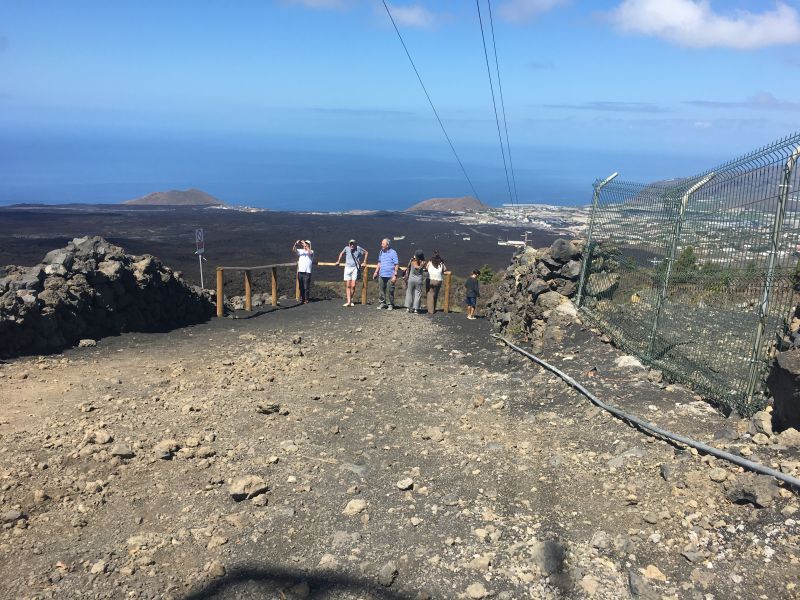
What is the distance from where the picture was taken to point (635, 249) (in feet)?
34.0

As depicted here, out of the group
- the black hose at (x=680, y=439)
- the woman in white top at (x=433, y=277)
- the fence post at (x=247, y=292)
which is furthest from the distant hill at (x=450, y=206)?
the black hose at (x=680, y=439)

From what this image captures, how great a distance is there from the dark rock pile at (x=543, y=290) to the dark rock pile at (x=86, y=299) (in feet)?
22.4

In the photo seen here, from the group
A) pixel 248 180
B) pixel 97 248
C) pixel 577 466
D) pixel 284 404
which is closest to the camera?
pixel 577 466

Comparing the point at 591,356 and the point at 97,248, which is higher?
the point at 97,248

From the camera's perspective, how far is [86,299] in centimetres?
1193

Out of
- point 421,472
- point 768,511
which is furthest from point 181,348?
point 768,511

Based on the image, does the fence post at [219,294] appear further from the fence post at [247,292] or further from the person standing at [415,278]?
the person standing at [415,278]

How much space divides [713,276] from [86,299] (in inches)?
395

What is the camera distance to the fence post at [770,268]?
6590 mm

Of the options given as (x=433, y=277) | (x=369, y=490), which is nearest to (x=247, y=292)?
(x=433, y=277)

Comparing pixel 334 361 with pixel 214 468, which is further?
pixel 334 361

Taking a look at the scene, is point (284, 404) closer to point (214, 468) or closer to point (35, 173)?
point (214, 468)

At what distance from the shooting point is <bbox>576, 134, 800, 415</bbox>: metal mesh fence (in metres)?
6.77

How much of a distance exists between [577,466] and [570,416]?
1.47 m
